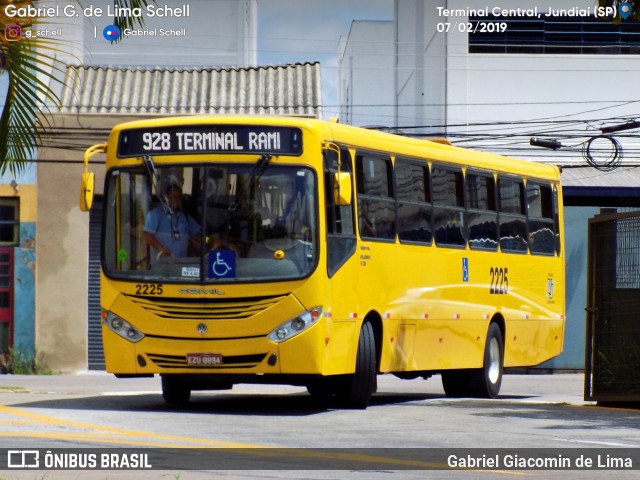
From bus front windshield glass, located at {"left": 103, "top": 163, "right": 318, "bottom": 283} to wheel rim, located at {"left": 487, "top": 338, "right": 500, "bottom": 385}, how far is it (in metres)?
5.72

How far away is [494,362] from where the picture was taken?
70.0ft

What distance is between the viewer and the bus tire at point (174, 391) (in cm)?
1766

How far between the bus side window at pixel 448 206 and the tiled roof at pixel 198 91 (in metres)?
13.1

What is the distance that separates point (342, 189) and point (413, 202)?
2494 millimetres

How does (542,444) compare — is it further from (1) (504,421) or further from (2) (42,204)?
(2) (42,204)

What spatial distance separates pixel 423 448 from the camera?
1206 cm

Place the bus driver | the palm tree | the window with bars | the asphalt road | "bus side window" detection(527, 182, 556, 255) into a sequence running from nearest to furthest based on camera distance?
the asphalt road, the palm tree, the bus driver, "bus side window" detection(527, 182, 556, 255), the window with bars

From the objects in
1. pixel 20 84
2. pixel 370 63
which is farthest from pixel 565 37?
pixel 20 84

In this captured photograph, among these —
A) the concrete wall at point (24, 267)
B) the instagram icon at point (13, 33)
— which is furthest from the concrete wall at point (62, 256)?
the instagram icon at point (13, 33)

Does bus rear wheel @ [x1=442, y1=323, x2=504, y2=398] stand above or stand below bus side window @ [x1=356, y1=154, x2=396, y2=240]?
below

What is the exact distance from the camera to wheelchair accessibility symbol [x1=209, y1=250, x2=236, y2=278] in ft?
52.7

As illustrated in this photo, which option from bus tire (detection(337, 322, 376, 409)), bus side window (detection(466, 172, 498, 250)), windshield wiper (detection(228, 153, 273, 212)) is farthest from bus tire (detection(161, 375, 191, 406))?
bus side window (detection(466, 172, 498, 250))

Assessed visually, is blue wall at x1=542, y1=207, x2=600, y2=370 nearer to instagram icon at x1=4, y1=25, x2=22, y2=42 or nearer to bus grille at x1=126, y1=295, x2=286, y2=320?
bus grille at x1=126, y1=295, x2=286, y2=320

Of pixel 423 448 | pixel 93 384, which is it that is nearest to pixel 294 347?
pixel 423 448
